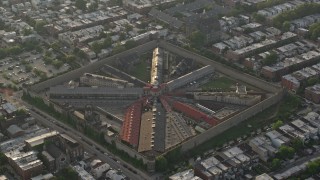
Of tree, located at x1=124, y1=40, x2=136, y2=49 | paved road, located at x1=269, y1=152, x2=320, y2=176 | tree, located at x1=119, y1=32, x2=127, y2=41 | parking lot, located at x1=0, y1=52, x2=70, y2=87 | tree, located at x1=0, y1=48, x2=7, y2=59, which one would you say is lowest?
parking lot, located at x1=0, y1=52, x2=70, y2=87

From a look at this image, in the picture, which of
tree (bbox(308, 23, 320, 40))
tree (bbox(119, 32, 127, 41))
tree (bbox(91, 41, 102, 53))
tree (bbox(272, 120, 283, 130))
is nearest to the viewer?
tree (bbox(272, 120, 283, 130))

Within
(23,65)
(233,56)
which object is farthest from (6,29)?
(233,56)

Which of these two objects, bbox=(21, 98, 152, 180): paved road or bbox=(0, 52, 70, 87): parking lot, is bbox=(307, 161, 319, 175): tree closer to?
bbox=(21, 98, 152, 180): paved road

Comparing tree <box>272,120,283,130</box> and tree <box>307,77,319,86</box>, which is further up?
tree <box>307,77,319,86</box>

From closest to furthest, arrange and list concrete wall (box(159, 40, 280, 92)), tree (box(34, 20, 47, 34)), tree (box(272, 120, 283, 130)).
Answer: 1. tree (box(272, 120, 283, 130))
2. concrete wall (box(159, 40, 280, 92))
3. tree (box(34, 20, 47, 34))

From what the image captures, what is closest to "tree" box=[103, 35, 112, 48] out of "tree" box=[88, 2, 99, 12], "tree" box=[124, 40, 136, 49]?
"tree" box=[124, 40, 136, 49]

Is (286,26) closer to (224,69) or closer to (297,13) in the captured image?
(297,13)

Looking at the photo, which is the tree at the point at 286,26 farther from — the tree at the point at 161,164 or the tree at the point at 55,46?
the tree at the point at 161,164
